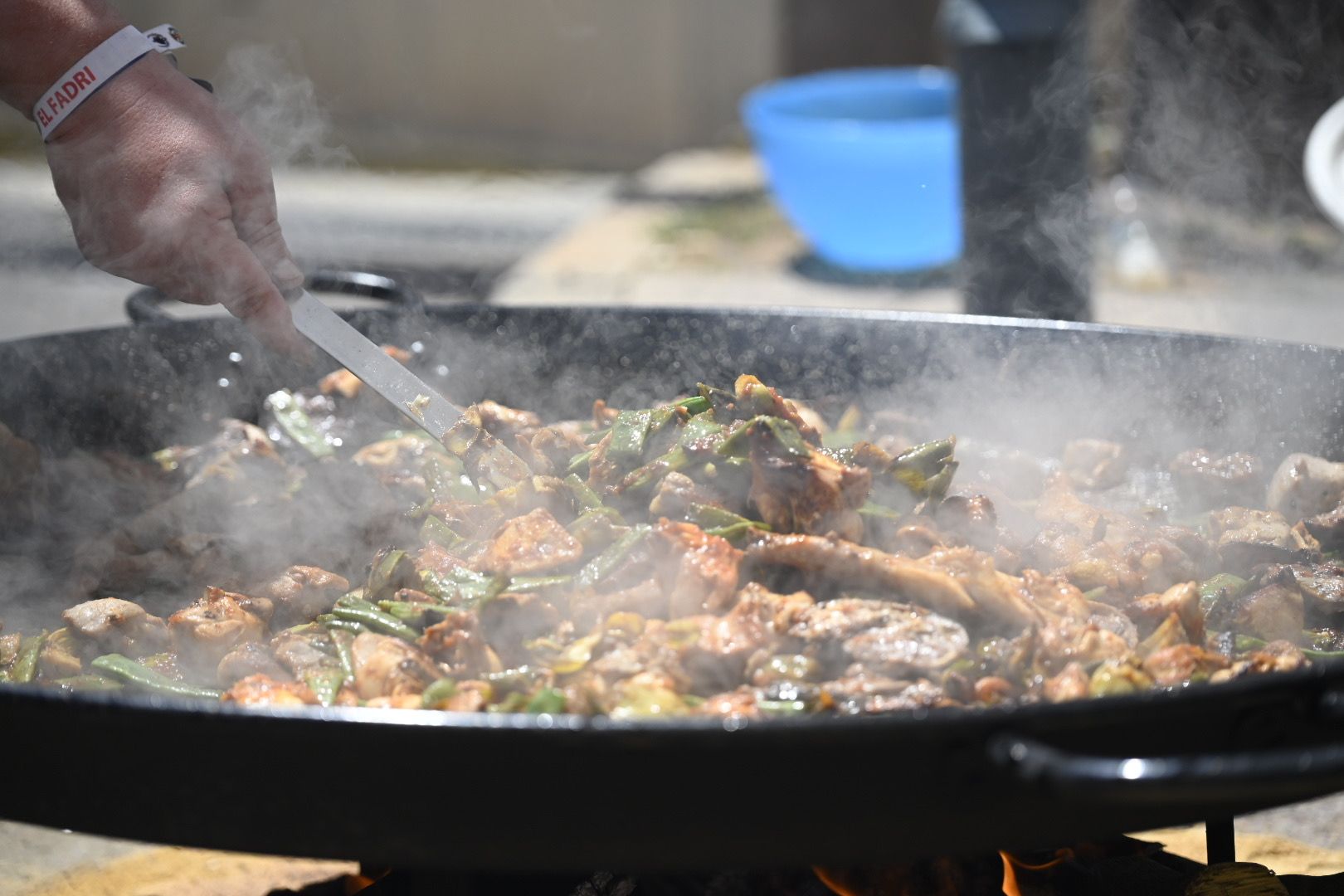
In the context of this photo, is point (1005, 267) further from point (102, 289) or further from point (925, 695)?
point (102, 289)

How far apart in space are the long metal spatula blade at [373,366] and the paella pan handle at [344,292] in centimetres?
71

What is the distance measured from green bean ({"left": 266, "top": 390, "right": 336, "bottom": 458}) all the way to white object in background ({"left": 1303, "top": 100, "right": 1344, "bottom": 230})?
11.8ft

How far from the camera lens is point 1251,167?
8.11 metres

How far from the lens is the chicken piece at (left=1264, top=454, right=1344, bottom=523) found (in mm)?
2543

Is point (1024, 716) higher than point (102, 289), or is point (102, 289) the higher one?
point (102, 289)

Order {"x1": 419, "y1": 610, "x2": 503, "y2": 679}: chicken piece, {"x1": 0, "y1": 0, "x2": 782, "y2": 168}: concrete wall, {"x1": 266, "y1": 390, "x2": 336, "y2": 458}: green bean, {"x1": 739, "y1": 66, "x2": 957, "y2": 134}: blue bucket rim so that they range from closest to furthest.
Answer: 1. {"x1": 419, "y1": 610, "x2": 503, "y2": 679}: chicken piece
2. {"x1": 266, "y1": 390, "x2": 336, "y2": 458}: green bean
3. {"x1": 739, "y1": 66, "x2": 957, "y2": 134}: blue bucket rim
4. {"x1": 0, "y1": 0, "x2": 782, "y2": 168}: concrete wall

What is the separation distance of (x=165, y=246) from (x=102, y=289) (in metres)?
5.68

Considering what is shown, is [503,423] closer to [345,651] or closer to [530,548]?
[530,548]

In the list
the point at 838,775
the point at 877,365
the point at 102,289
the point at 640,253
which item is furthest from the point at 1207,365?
the point at 102,289

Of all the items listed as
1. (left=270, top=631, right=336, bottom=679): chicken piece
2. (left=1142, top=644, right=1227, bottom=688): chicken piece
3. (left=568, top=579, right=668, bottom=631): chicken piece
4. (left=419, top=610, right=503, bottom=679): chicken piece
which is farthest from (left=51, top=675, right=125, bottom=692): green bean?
(left=1142, top=644, right=1227, bottom=688): chicken piece

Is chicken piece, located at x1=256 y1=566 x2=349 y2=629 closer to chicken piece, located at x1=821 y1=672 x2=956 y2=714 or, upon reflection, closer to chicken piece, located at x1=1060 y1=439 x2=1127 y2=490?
chicken piece, located at x1=821 y1=672 x2=956 y2=714

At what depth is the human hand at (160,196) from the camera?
7.83 feet

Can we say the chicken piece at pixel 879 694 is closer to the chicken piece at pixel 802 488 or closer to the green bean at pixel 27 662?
the chicken piece at pixel 802 488

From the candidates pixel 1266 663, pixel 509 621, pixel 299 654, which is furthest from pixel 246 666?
pixel 1266 663
